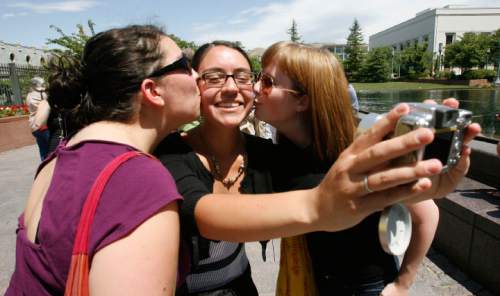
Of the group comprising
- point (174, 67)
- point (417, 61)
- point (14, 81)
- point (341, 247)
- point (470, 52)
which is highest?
point (470, 52)

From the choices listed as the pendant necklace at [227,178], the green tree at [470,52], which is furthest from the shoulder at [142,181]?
the green tree at [470,52]

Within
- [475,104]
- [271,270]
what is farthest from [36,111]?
[475,104]

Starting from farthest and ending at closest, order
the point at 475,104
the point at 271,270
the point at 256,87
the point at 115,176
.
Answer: the point at 475,104 → the point at 271,270 → the point at 256,87 → the point at 115,176

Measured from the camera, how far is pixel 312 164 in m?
1.62

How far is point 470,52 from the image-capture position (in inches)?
2181

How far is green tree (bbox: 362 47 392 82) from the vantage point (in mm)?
66062

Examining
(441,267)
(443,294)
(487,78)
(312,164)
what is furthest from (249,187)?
(487,78)

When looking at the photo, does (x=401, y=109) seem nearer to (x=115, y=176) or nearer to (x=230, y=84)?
(x=115, y=176)

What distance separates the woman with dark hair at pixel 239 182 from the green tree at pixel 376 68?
69.3 meters

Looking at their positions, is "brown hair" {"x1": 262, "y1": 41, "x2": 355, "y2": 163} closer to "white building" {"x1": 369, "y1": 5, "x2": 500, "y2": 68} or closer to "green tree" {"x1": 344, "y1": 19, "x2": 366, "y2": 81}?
"green tree" {"x1": 344, "y1": 19, "x2": 366, "y2": 81}

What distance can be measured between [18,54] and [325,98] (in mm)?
48747

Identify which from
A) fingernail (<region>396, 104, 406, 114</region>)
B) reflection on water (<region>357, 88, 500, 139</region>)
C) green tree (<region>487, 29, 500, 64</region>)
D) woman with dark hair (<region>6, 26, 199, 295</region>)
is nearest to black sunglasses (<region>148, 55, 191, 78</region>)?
woman with dark hair (<region>6, 26, 199, 295</region>)

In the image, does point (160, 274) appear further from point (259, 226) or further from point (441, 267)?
point (441, 267)

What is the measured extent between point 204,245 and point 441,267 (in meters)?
3.22
